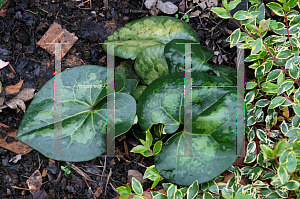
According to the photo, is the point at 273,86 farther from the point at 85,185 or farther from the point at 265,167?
the point at 85,185

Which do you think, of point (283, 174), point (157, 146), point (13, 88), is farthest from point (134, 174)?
point (13, 88)

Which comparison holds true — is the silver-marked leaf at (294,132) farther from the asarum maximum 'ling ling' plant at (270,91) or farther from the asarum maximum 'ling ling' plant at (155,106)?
the asarum maximum 'ling ling' plant at (155,106)

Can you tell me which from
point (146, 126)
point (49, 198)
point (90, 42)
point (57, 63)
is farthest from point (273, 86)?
point (49, 198)

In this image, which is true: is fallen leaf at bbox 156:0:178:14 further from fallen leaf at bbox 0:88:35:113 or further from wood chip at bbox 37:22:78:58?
fallen leaf at bbox 0:88:35:113

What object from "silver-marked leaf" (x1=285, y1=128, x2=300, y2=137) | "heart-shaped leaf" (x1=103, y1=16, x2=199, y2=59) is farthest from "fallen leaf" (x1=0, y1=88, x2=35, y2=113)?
"silver-marked leaf" (x1=285, y1=128, x2=300, y2=137)

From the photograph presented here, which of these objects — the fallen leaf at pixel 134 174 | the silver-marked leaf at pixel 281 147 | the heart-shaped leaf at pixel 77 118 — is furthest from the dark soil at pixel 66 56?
the silver-marked leaf at pixel 281 147

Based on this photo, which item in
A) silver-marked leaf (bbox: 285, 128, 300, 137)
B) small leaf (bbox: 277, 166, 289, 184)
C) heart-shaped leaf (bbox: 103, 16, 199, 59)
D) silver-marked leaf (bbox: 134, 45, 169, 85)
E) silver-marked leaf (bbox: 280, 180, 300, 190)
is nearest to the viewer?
small leaf (bbox: 277, 166, 289, 184)

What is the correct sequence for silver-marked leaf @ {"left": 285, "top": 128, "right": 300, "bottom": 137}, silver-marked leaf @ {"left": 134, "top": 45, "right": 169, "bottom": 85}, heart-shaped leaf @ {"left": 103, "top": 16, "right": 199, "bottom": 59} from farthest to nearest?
heart-shaped leaf @ {"left": 103, "top": 16, "right": 199, "bottom": 59} < silver-marked leaf @ {"left": 134, "top": 45, "right": 169, "bottom": 85} < silver-marked leaf @ {"left": 285, "top": 128, "right": 300, "bottom": 137}
